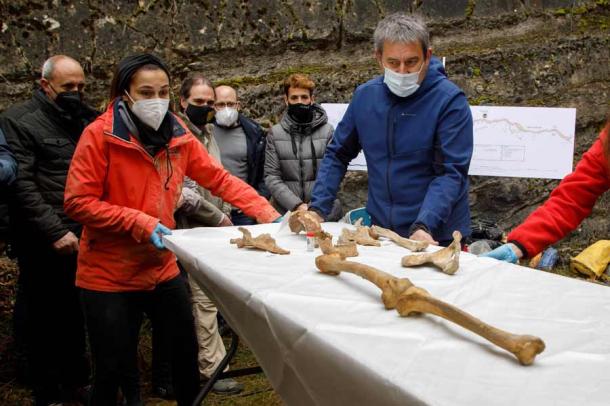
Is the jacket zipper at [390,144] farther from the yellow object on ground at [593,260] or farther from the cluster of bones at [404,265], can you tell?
the yellow object on ground at [593,260]

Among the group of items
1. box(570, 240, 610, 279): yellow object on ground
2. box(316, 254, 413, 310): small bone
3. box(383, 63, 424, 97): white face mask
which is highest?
box(383, 63, 424, 97): white face mask

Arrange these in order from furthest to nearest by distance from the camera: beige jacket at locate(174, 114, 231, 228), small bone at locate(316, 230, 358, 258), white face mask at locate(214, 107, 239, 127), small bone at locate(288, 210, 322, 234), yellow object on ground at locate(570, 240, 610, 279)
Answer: yellow object on ground at locate(570, 240, 610, 279) < white face mask at locate(214, 107, 239, 127) < beige jacket at locate(174, 114, 231, 228) < small bone at locate(288, 210, 322, 234) < small bone at locate(316, 230, 358, 258)

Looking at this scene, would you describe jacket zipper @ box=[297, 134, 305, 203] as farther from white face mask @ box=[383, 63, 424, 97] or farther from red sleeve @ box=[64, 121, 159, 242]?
red sleeve @ box=[64, 121, 159, 242]

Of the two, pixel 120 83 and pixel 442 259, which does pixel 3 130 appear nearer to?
pixel 120 83

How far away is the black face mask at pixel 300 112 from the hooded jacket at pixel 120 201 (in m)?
1.53

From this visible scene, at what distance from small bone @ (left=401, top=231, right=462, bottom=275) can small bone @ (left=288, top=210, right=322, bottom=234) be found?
604mm

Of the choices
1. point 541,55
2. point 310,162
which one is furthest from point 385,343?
point 541,55

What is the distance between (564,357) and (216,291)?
1.26m

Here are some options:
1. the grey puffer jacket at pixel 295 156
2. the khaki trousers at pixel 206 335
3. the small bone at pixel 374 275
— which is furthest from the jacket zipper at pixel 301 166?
the small bone at pixel 374 275

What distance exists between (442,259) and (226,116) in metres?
2.68

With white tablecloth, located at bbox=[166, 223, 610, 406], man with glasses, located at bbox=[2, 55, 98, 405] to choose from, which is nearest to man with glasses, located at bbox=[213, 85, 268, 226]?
man with glasses, located at bbox=[2, 55, 98, 405]

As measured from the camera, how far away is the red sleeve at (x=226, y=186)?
3.07m

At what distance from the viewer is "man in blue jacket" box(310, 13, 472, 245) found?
282 cm

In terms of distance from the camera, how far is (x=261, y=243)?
240cm
